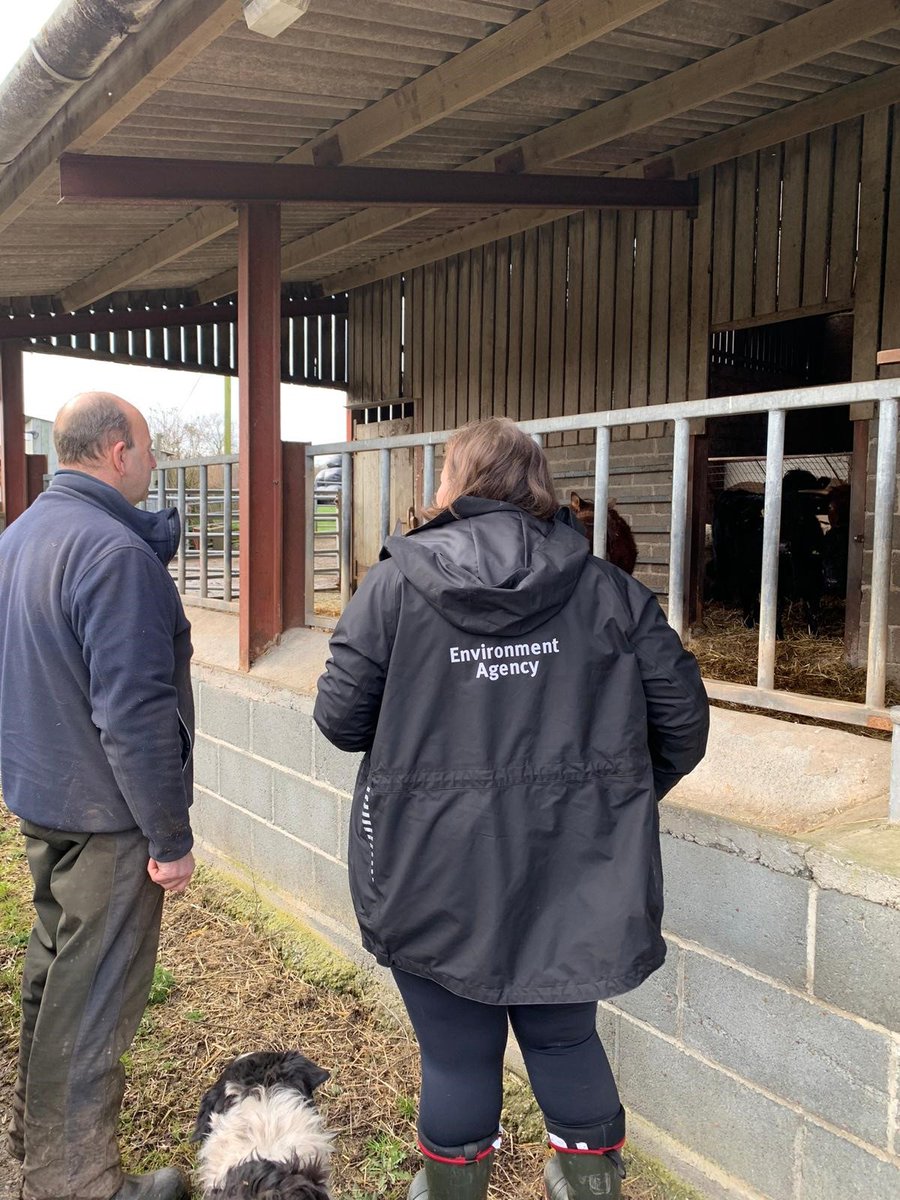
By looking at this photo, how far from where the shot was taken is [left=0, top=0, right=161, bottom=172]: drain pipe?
2.88 meters

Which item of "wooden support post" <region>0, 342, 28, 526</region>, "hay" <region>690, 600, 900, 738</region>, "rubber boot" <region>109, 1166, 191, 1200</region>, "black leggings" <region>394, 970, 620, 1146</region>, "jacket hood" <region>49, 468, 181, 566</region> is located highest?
"wooden support post" <region>0, 342, 28, 526</region>

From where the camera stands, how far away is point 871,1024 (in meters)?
2.12

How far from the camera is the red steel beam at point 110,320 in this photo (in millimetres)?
8180

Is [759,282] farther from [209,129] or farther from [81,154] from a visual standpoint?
[81,154]

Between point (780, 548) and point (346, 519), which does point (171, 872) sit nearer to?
point (346, 519)

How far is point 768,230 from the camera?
6.17m

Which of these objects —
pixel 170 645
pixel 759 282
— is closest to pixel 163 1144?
pixel 170 645

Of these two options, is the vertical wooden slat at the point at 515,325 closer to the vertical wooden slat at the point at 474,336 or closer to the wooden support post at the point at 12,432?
the vertical wooden slat at the point at 474,336

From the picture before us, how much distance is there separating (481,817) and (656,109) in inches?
154

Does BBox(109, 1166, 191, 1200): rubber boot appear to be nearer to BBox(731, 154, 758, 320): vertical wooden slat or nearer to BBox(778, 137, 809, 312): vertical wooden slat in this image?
BBox(778, 137, 809, 312): vertical wooden slat

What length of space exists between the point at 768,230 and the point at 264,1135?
603 centimetres

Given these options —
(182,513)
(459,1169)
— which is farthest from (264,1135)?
(182,513)

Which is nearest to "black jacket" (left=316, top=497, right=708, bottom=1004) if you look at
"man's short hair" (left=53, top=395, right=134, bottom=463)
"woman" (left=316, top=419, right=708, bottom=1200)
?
"woman" (left=316, top=419, right=708, bottom=1200)

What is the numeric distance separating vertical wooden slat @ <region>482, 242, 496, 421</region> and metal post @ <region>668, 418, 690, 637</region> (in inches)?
219
